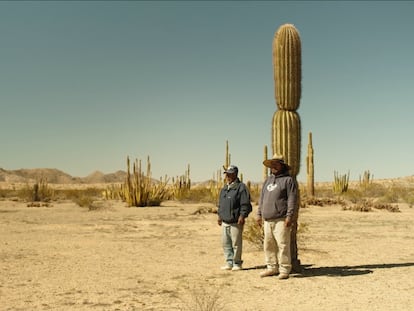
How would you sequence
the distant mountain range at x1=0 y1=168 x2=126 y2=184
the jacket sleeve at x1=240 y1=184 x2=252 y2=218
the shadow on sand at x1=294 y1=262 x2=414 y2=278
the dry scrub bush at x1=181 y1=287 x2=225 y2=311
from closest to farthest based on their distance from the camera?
the dry scrub bush at x1=181 y1=287 x2=225 y2=311, the shadow on sand at x1=294 y1=262 x2=414 y2=278, the jacket sleeve at x1=240 y1=184 x2=252 y2=218, the distant mountain range at x1=0 y1=168 x2=126 y2=184

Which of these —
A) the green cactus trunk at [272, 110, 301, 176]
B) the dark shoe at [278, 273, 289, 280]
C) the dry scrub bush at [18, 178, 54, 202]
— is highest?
the green cactus trunk at [272, 110, 301, 176]

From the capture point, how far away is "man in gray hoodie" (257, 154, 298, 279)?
25.5 feet

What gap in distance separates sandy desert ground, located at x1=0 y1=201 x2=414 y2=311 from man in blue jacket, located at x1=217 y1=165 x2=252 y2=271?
0.36 m

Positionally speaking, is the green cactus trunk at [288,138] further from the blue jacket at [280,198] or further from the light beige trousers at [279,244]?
the light beige trousers at [279,244]

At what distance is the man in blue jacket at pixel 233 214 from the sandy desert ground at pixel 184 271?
0.36 meters

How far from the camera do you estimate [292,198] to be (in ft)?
25.5

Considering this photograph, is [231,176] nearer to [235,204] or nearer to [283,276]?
[235,204]

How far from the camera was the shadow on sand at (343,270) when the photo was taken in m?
8.41

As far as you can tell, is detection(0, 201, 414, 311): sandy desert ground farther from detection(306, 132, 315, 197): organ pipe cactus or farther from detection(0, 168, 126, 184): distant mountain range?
detection(0, 168, 126, 184): distant mountain range

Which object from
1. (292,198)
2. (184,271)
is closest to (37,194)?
(184,271)

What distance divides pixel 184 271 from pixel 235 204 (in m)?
1.40

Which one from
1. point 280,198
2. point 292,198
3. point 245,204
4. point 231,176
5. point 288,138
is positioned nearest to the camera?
point 292,198

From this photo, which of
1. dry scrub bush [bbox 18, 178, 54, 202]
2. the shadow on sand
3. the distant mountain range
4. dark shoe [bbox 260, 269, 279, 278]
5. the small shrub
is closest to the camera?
dark shoe [bbox 260, 269, 279, 278]

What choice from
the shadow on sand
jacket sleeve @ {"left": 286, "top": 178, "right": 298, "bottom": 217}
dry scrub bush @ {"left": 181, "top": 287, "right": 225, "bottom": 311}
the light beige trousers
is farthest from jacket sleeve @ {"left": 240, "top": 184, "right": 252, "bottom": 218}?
dry scrub bush @ {"left": 181, "top": 287, "right": 225, "bottom": 311}
